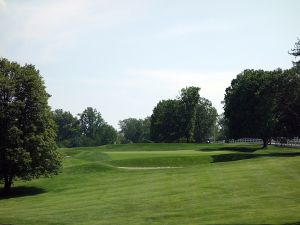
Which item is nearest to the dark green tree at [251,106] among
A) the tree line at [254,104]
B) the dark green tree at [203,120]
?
the tree line at [254,104]

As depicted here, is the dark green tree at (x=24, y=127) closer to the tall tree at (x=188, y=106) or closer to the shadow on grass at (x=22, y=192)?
the shadow on grass at (x=22, y=192)

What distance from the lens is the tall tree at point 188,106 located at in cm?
12769

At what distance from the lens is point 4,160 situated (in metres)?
37.4

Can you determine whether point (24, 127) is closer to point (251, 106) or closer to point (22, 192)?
point (22, 192)

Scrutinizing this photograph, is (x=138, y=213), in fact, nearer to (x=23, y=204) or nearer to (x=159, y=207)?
(x=159, y=207)

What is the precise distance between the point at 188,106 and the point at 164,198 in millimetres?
104287

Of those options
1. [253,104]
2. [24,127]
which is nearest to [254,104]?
[253,104]

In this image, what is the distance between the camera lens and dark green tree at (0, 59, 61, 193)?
122ft

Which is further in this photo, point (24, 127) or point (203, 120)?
point (203, 120)

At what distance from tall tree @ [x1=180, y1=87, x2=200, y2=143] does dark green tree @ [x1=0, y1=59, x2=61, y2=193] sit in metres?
89.8

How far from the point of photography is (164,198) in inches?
1011

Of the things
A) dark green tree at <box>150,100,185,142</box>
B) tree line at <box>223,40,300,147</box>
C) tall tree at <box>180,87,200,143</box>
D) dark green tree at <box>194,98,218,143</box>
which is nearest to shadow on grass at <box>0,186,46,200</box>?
tree line at <box>223,40,300,147</box>

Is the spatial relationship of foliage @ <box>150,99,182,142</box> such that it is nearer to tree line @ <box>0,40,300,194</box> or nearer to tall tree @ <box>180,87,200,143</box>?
tall tree @ <box>180,87,200,143</box>

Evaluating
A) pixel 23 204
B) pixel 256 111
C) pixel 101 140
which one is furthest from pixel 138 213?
pixel 101 140
